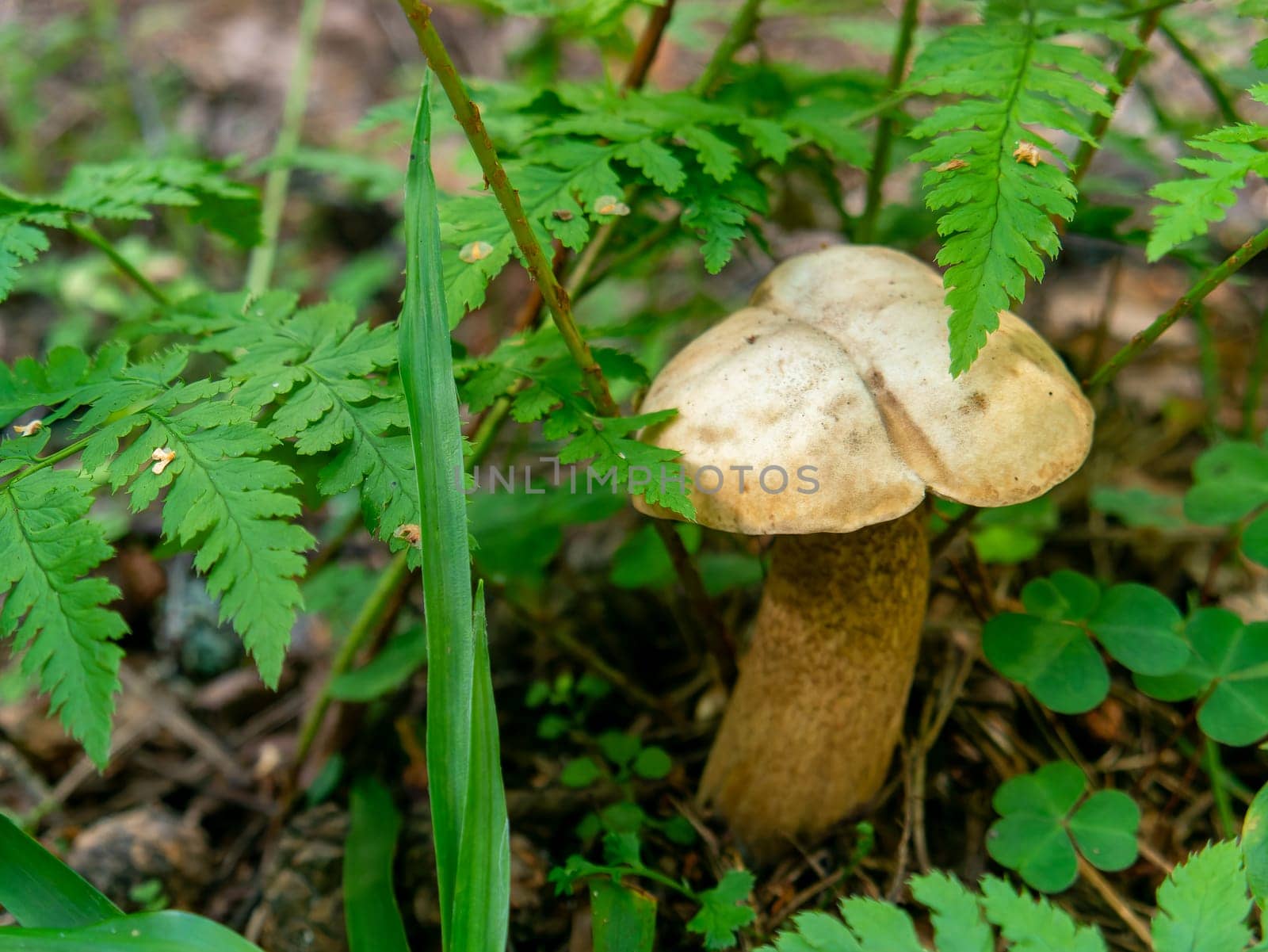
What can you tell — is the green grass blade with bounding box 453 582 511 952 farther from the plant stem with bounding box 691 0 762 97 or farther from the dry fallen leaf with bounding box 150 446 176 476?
the plant stem with bounding box 691 0 762 97

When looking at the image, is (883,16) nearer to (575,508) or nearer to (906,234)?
(906,234)

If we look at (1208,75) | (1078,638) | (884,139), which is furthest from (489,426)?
(1208,75)

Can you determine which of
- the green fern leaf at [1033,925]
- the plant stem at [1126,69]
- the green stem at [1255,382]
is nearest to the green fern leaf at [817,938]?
the green fern leaf at [1033,925]

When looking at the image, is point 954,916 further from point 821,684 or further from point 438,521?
point 438,521

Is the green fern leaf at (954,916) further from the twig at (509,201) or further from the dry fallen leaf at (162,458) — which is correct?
the dry fallen leaf at (162,458)

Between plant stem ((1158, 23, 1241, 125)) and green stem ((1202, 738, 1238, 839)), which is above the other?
plant stem ((1158, 23, 1241, 125))

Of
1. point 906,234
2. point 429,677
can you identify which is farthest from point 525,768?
point 906,234

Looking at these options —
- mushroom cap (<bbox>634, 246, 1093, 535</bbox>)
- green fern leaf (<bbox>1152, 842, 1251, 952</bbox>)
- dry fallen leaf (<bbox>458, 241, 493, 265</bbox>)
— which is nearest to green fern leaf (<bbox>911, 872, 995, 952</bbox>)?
green fern leaf (<bbox>1152, 842, 1251, 952</bbox>)
